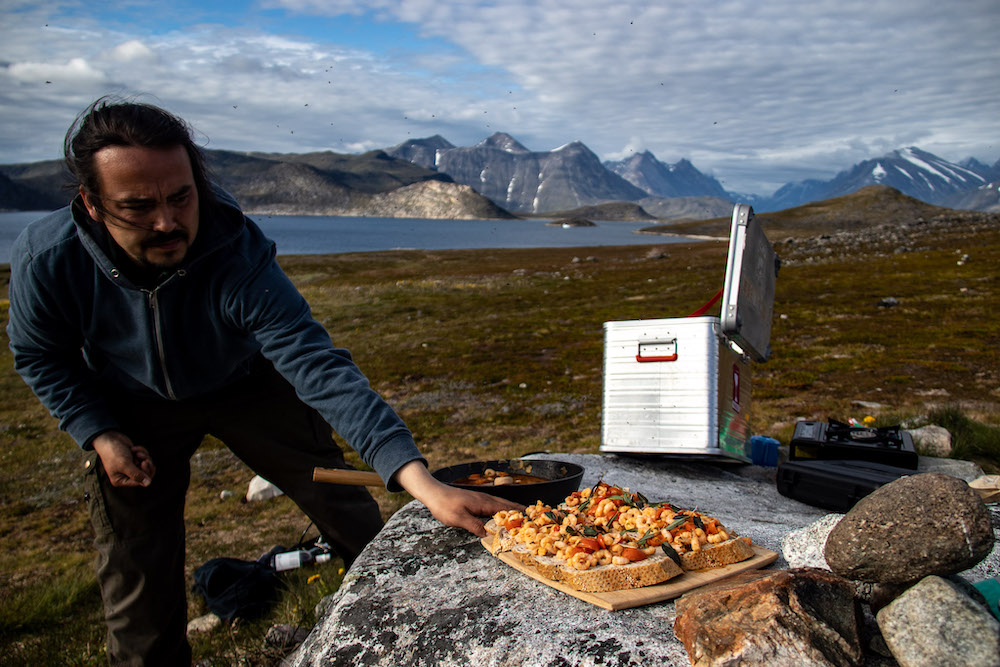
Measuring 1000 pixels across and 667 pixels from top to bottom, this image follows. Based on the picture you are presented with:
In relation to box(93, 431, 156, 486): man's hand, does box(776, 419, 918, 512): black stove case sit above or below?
below

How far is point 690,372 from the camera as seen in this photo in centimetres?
607

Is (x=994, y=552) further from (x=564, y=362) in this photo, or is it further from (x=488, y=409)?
(x=564, y=362)

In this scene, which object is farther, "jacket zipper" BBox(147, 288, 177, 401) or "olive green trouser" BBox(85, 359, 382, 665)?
"olive green trouser" BBox(85, 359, 382, 665)

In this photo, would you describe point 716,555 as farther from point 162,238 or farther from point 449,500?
point 162,238

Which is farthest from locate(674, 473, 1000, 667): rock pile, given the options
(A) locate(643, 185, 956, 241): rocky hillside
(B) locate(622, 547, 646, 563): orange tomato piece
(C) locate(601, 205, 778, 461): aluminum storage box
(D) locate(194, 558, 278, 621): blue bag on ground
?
(A) locate(643, 185, 956, 241): rocky hillside

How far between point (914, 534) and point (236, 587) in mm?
5273

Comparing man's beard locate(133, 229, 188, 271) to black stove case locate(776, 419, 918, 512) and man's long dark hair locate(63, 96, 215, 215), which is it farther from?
black stove case locate(776, 419, 918, 512)

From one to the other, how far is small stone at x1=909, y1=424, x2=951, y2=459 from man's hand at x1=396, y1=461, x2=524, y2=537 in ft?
18.6

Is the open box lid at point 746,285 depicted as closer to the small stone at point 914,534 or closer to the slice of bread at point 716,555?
the slice of bread at point 716,555

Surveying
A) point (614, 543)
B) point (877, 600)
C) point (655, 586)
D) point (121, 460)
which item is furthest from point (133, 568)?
point (877, 600)

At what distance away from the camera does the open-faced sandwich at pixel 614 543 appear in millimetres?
3098

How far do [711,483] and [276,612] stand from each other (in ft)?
12.9

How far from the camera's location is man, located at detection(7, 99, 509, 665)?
3350 millimetres

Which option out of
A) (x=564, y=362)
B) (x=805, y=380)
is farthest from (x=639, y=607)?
(x=564, y=362)
